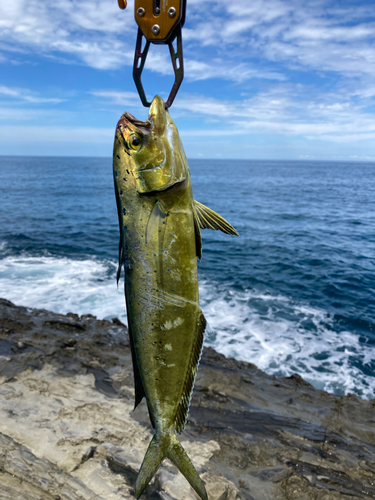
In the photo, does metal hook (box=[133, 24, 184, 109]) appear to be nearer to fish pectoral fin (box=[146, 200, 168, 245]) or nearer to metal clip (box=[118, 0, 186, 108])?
metal clip (box=[118, 0, 186, 108])

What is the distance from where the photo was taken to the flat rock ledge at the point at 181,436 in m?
5.25

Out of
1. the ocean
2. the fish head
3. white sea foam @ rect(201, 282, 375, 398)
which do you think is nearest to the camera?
the fish head

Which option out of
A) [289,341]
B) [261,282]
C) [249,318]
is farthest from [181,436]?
[261,282]

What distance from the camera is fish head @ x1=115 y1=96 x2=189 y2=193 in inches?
110

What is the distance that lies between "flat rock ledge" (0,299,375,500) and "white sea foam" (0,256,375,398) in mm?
2872

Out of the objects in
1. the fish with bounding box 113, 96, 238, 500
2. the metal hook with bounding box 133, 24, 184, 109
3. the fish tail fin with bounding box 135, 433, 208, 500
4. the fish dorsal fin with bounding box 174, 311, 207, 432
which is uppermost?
the metal hook with bounding box 133, 24, 184, 109

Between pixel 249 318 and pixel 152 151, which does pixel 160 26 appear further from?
pixel 249 318

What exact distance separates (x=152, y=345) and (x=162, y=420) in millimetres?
767

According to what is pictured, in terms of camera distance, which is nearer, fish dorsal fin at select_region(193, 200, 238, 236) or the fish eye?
the fish eye

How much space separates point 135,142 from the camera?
2.81m

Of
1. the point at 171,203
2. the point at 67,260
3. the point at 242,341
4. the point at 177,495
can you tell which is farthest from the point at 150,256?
the point at 67,260

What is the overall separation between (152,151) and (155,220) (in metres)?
0.58

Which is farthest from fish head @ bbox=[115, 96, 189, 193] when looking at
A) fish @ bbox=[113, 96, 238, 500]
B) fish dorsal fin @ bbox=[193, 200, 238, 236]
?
fish dorsal fin @ bbox=[193, 200, 238, 236]

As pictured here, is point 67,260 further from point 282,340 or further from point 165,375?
point 165,375
